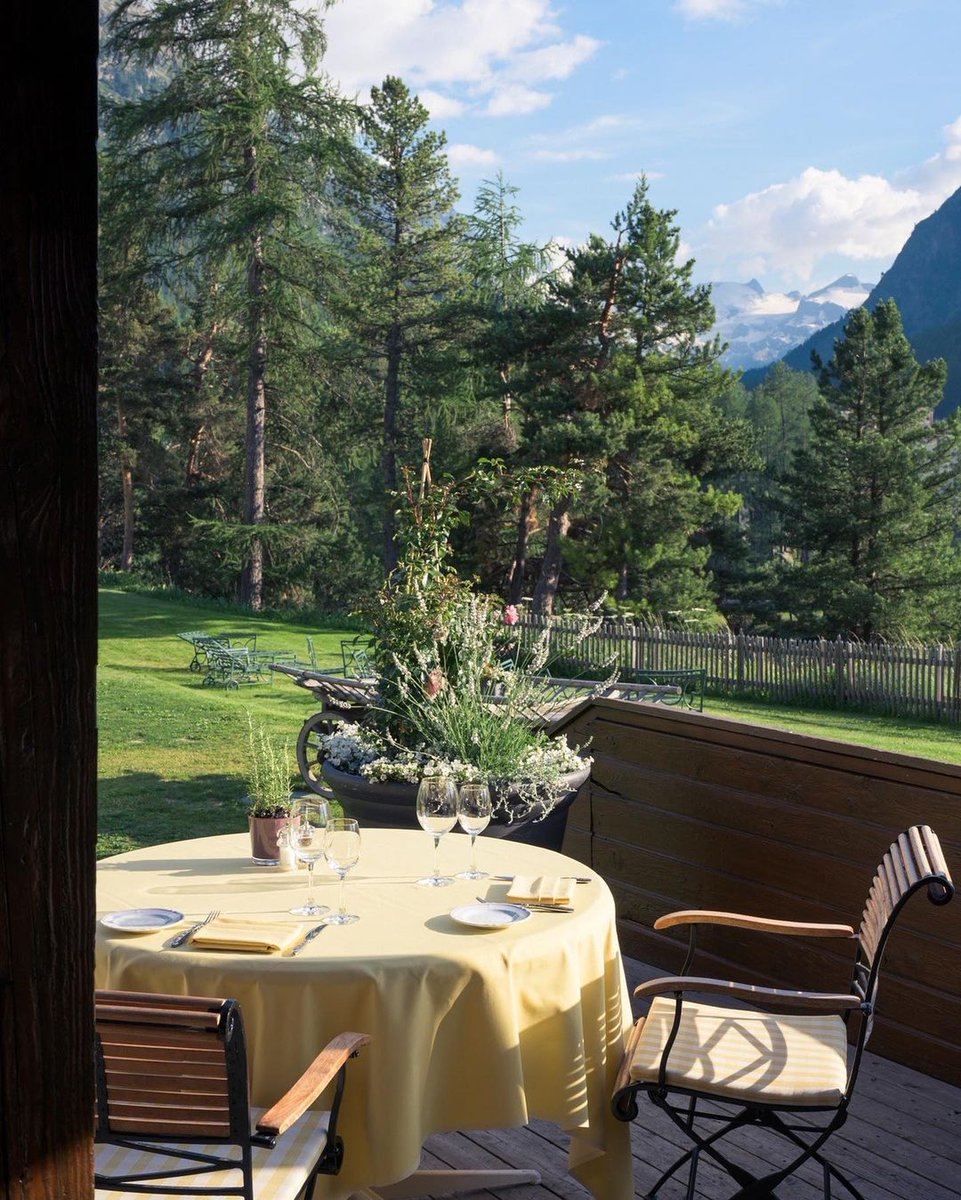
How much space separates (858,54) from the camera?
11211mm

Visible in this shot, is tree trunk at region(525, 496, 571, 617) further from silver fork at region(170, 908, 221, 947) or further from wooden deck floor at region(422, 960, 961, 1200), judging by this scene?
silver fork at region(170, 908, 221, 947)

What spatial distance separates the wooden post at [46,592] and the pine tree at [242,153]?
23.1 m

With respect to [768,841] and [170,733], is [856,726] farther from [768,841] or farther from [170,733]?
[768,841]

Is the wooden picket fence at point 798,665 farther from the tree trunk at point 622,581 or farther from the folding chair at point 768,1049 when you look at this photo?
the folding chair at point 768,1049

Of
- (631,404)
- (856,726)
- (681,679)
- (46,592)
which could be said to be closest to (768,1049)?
(46,592)

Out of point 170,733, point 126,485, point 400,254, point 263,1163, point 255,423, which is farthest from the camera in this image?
point 126,485

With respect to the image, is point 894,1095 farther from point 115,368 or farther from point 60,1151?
point 115,368

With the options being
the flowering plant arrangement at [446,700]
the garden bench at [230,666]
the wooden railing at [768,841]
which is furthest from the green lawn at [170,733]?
the wooden railing at [768,841]

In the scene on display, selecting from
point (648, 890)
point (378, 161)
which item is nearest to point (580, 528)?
point (378, 161)

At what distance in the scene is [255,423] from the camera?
24406 mm

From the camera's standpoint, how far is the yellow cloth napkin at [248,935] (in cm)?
240

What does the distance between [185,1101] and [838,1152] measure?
Answer: 1859 mm

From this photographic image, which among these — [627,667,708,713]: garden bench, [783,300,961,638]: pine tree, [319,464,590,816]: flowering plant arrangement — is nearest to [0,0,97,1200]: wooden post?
[319,464,590,816]: flowering plant arrangement

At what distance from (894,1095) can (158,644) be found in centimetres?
1523
